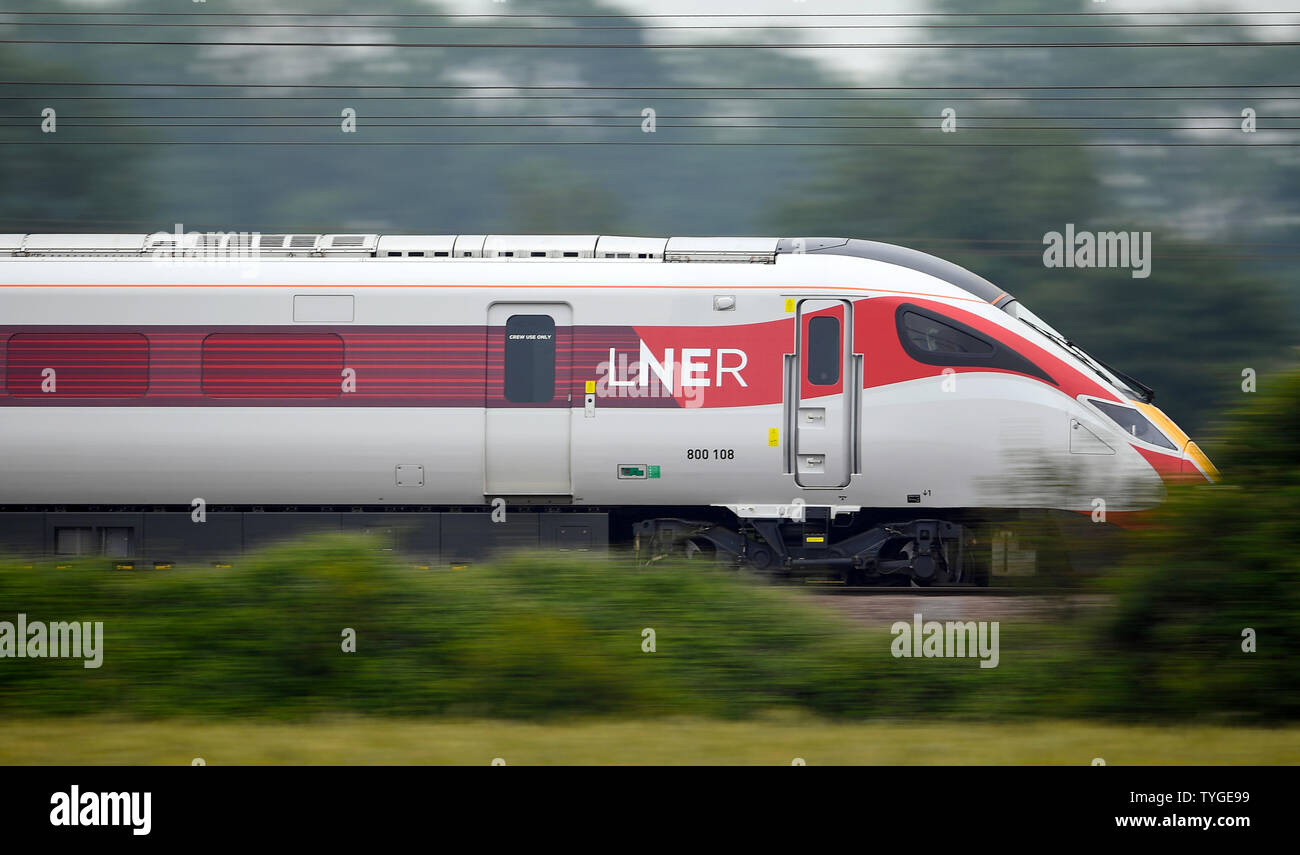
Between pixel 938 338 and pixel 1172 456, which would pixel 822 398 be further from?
pixel 1172 456

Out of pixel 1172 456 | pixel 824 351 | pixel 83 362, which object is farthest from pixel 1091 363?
pixel 83 362

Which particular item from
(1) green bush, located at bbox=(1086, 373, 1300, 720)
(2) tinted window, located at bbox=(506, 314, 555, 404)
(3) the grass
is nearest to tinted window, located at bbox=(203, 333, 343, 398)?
(2) tinted window, located at bbox=(506, 314, 555, 404)

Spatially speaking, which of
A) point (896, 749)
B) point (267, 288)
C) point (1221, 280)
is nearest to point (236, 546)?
point (267, 288)

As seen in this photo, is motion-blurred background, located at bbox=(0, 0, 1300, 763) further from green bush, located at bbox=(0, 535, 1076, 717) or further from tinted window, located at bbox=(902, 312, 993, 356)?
tinted window, located at bbox=(902, 312, 993, 356)

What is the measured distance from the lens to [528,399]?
40.2 feet

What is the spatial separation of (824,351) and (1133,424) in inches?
121

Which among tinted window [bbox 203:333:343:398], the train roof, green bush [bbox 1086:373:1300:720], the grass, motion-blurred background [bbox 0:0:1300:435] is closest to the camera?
the grass

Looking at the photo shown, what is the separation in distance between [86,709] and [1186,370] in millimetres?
21071

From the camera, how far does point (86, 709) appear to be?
6797 millimetres

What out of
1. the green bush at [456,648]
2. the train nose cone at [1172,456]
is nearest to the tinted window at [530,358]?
the green bush at [456,648]

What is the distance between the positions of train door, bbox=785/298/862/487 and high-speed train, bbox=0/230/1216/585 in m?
0.02

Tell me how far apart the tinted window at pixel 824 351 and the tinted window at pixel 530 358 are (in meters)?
2.54

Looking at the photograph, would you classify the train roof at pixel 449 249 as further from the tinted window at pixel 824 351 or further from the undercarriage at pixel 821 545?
the undercarriage at pixel 821 545

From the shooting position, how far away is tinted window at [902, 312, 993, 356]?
12.1 metres
